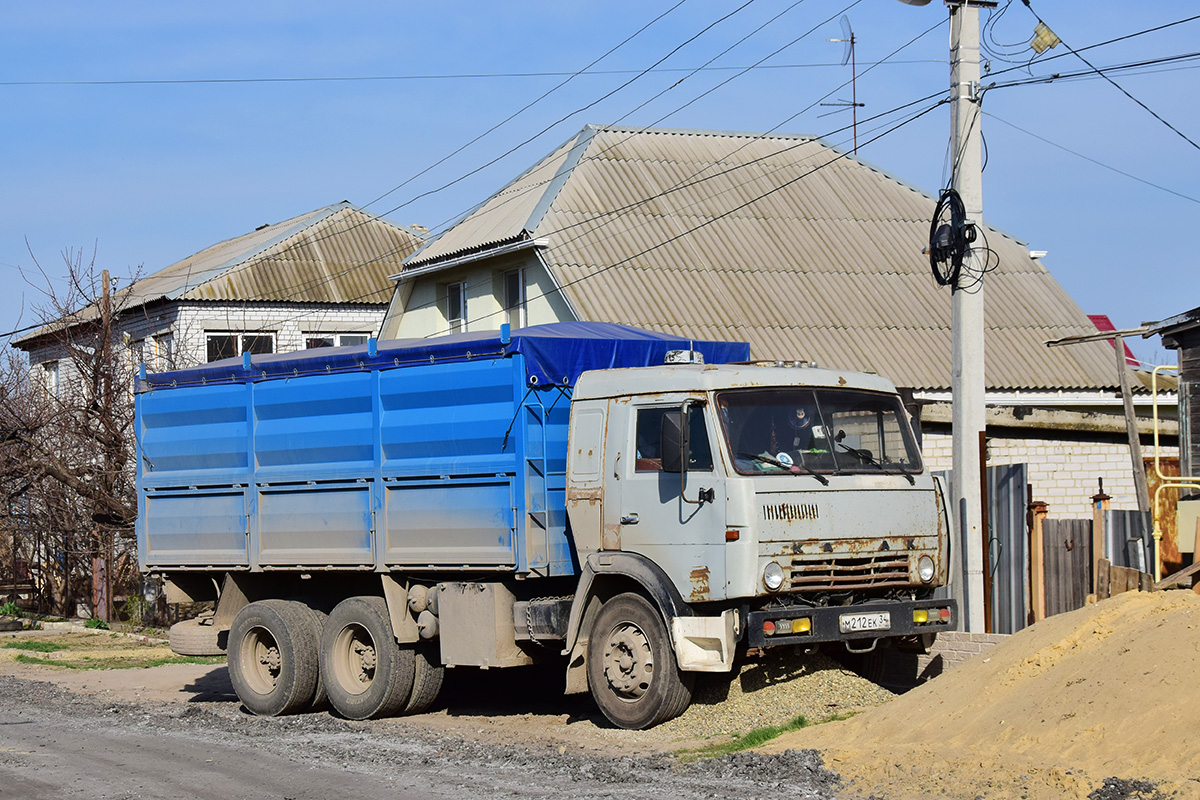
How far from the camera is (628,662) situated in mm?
10055

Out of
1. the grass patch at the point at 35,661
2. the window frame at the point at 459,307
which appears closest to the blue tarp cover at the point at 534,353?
the grass patch at the point at 35,661

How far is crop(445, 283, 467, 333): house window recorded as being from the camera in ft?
87.9

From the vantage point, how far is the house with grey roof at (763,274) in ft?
74.5

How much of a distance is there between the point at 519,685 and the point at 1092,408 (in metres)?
13.9

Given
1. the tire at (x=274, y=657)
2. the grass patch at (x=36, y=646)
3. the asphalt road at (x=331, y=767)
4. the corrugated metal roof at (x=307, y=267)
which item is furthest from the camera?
the corrugated metal roof at (x=307, y=267)

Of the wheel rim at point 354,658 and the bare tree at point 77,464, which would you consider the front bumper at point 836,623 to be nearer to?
the wheel rim at point 354,658

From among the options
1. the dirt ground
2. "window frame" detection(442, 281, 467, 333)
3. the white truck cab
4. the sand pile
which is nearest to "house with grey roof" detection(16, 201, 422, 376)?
"window frame" detection(442, 281, 467, 333)

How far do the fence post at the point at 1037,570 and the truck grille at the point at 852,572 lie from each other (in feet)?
5.79

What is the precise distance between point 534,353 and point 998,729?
14.8ft

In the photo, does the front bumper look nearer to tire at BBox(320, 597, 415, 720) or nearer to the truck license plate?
the truck license plate

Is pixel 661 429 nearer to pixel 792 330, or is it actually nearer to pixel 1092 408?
pixel 792 330

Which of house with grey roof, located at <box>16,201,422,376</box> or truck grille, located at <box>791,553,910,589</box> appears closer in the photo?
truck grille, located at <box>791,553,910,589</box>

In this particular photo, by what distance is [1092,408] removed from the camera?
2350 cm

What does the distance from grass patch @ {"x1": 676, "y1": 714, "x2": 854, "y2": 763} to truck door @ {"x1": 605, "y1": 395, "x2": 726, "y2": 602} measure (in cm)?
100
